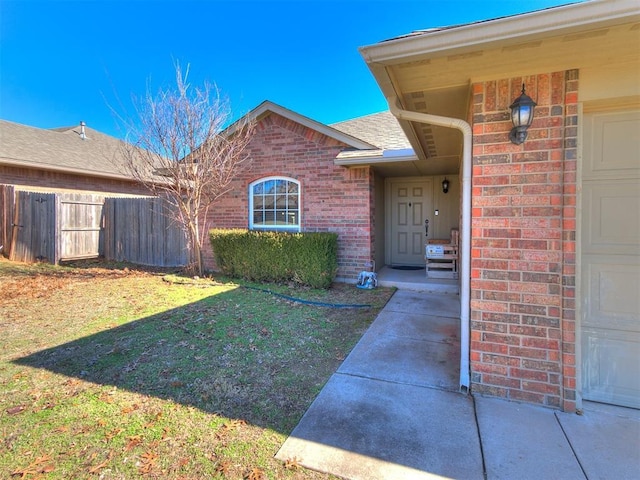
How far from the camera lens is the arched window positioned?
7645mm

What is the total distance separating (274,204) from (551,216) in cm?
Answer: 628

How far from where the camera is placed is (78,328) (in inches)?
165

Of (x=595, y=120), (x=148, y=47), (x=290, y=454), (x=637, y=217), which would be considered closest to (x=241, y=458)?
(x=290, y=454)

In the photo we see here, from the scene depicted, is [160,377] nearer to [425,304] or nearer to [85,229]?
[425,304]

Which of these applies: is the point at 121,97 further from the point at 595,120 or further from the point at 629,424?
the point at 629,424

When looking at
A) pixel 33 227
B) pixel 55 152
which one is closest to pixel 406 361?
pixel 33 227

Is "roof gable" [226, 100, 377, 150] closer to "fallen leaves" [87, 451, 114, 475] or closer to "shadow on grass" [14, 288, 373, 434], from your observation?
"shadow on grass" [14, 288, 373, 434]

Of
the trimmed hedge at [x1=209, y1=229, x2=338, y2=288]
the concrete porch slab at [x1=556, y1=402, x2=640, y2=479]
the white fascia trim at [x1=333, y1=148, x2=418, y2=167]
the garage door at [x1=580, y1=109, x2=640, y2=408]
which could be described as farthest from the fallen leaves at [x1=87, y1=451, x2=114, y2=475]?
the white fascia trim at [x1=333, y1=148, x2=418, y2=167]

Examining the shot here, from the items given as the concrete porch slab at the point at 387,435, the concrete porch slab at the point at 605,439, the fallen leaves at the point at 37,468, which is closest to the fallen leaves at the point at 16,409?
the fallen leaves at the point at 37,468

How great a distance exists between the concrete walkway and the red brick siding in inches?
481

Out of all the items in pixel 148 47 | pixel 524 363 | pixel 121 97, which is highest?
pixel 148 47

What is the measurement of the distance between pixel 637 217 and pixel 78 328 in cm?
612

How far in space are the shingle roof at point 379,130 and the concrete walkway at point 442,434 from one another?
202 inches

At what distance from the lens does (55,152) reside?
11070 mm
